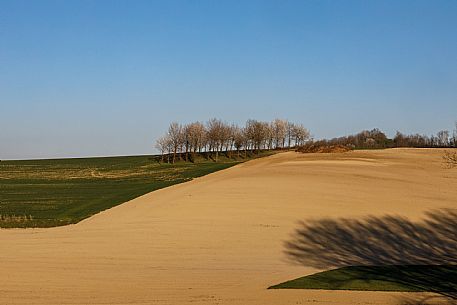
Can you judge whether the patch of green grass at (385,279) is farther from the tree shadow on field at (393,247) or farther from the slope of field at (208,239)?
the slope of field at (208,239)

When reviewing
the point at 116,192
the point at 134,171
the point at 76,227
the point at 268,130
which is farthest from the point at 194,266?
the point at 268,130

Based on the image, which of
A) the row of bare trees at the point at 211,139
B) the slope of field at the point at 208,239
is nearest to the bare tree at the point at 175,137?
the row of bare trees at the point at 211,139

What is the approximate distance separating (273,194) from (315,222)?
25.6 ft

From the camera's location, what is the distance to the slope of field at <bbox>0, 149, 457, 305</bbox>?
17438 millimetres

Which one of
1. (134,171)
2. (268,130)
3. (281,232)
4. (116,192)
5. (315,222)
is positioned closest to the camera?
(281,232)

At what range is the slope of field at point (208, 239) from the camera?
1744 centimetres

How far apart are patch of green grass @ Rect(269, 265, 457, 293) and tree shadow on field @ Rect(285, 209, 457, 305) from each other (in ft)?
0.10

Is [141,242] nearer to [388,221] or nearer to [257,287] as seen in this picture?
[257,287]

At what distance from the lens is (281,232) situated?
97.6 feet

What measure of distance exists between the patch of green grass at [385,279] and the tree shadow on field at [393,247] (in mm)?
32

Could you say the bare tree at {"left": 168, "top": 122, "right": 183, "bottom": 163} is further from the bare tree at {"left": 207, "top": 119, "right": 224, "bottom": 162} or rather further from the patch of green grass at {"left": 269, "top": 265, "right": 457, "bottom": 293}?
the patch of green grass at {"left": 269, "top": 265, "right": 457, "bottom": 293}

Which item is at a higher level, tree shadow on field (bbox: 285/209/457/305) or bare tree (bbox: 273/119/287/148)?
bare tree (bbox: 273/119/287/148)

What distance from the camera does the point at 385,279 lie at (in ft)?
62.3

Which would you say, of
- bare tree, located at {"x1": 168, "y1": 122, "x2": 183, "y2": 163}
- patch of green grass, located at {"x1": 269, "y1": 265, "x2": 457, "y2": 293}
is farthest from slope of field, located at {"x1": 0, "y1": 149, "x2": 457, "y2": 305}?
bare tree, located at {"x1": 168, "y1": 122, "x2": 183, "y2": 163}
